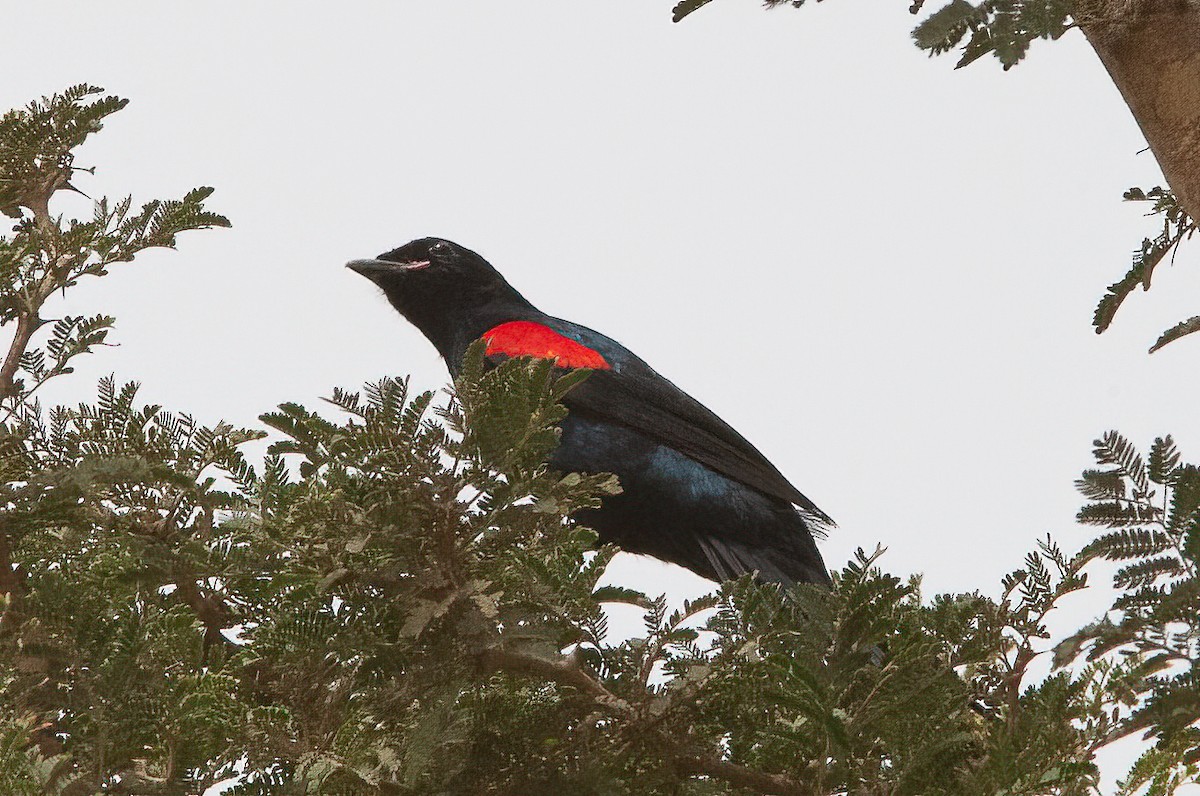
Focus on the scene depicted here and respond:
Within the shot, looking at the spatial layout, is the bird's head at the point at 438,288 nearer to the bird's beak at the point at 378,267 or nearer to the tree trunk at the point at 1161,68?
the bird's beak at the point at 378,267

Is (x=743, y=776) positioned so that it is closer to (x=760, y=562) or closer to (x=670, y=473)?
(x=760, y=562)

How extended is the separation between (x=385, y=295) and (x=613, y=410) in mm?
1326

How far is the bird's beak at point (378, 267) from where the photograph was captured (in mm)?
5191

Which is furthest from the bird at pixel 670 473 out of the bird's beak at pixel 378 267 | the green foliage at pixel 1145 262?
the green foliage at pixel 1145 262

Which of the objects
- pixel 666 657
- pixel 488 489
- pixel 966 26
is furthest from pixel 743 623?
pixel 966 26

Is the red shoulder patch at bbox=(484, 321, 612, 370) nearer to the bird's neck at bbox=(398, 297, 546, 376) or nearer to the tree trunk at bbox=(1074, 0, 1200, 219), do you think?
the bird's neck at bbox=(398, 297, 546, 376)

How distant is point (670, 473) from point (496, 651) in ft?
7.63

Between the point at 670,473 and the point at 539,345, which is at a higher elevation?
the point at 539,345

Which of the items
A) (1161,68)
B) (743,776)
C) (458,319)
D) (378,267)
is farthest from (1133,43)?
(378,267)

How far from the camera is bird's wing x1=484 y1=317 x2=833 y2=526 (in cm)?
435

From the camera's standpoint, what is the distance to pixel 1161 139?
7.07ft

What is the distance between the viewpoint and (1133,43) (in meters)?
2.21

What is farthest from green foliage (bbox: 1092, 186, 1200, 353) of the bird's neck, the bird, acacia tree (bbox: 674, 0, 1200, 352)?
the bird's neck

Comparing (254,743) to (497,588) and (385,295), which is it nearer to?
(497,588)
